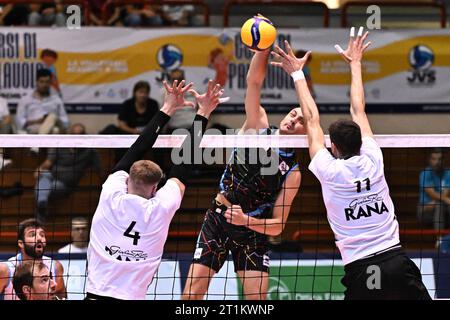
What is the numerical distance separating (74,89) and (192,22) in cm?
223

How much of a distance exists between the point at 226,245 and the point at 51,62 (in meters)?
7.23

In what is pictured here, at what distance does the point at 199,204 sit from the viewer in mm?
14758

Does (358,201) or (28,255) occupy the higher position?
(358,201)

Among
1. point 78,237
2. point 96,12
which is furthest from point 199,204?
point 96,12

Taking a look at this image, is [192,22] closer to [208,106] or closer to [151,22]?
[151,22]

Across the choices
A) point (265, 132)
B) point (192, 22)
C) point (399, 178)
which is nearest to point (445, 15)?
point (399, 178)

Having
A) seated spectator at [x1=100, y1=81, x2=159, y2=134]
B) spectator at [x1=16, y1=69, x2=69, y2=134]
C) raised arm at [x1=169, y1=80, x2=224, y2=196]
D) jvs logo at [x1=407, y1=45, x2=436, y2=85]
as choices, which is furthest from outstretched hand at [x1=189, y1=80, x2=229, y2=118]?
jvs logo at [x1=407, y1=45, x2=436, y2=85]

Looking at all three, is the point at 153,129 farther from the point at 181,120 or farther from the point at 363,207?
the point at 181,120

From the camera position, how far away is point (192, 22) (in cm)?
1633

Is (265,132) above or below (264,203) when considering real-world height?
above

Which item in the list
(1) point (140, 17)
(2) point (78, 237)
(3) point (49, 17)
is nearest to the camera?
(2) point (78, 237)

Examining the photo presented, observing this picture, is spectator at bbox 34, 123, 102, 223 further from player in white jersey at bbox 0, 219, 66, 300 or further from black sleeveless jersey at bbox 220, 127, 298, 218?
black sleeveless jersey at bbox 220, 127, 298, 218

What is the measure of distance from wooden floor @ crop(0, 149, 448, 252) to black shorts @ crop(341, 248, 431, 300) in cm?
545
